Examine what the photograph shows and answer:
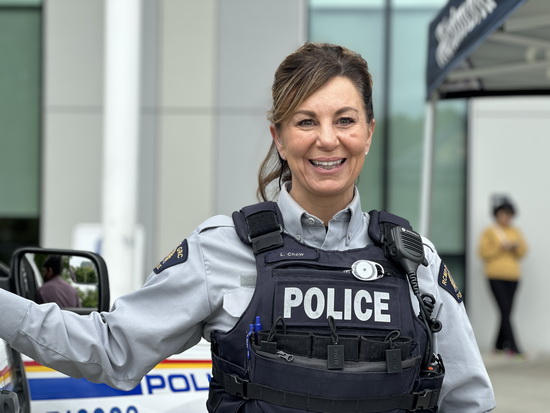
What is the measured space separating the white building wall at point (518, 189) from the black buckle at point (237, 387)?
8.32m

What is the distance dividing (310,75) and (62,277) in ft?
3.33

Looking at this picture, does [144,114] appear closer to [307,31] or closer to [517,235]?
[307,31]

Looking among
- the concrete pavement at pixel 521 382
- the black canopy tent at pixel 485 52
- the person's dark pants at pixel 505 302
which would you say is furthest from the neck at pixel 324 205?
the person's dark pants at pixel 505 302

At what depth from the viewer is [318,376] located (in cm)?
196

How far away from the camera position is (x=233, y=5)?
9.73 metres

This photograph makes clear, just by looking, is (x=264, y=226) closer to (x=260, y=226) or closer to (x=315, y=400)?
(x=260, y=226)

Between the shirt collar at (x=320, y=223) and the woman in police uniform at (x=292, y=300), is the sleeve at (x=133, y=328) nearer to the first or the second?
the woman in police uniform at (x=292, y=300)

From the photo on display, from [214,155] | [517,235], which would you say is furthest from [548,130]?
[214,155]

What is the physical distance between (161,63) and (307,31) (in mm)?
1608

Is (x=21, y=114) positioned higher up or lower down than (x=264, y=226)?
higher up

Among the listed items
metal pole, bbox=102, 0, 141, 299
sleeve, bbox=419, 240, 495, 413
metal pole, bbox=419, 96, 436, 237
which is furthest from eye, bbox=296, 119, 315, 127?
metal pole, bbox=419, 96, 436, 237

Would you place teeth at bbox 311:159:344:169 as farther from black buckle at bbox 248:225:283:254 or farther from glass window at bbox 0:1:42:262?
glass window at bbox 0:1:42:262

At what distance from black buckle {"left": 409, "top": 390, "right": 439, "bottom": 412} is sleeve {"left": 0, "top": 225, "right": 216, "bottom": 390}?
494mm

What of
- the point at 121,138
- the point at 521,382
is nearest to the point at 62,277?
the point at 121,138
